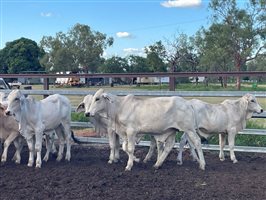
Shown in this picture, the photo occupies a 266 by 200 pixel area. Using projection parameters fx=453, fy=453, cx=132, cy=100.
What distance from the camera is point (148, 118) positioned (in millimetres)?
8391

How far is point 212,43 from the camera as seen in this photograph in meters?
44.1

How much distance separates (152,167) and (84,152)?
2.30 m

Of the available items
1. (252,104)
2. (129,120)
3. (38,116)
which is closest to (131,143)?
(129,120)

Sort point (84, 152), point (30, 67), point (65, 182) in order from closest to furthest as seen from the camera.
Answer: point (65, 182)
point (84, 152)
point (30, 67)

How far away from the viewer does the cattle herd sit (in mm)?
8320

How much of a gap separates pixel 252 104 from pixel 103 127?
10.2 feet

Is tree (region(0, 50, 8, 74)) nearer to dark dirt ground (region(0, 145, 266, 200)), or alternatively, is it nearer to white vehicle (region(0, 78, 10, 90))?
white vehicle (region(0, 78, 10, 90))

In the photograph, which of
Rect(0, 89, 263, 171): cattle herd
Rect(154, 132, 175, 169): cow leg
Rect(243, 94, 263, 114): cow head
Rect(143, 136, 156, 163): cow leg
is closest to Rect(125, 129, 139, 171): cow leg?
Rect(0, 89, 263, 171): cattle herd

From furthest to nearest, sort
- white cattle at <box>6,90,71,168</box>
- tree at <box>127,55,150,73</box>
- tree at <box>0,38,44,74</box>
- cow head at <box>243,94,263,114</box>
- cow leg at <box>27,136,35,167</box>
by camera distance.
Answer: tree at <box>0,38,44,74</box> → tree at <box>127,55,150,73</box> → cow head at <box>243,94,263,114</box> → cow leg at <box>27,136,35,167</box> → white cattle at <box>6,90,71,168</box>

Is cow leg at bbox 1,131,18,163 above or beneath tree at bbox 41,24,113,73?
beneath

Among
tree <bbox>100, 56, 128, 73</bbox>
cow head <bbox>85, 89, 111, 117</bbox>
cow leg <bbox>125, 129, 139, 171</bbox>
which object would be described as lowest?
cow leg <bbox>125, 129, 139, 171</bbox>

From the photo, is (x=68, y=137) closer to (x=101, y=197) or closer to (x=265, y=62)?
(x=101, y=197)

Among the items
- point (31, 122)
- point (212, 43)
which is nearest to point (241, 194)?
point (31, 122)

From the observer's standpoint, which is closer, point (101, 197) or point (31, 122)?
point (101, 197)
